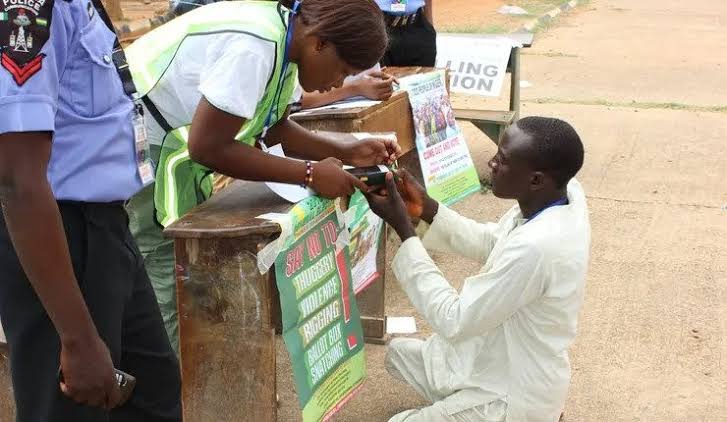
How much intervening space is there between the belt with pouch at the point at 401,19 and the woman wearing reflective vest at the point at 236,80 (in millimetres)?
2520

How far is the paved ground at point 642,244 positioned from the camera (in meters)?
3.37

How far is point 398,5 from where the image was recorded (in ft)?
16.0

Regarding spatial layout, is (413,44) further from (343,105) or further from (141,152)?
(141,152)

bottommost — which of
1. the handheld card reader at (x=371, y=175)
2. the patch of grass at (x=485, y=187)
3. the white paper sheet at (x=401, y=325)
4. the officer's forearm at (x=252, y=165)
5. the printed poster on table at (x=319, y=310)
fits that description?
the patch of grass at (x=485, y=187)

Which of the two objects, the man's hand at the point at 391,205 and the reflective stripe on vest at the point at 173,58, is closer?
the reflective stripe on vest at the point at 173,58

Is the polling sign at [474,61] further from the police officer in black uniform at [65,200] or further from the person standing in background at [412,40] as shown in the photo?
the police officer in black uniform at [65,200]

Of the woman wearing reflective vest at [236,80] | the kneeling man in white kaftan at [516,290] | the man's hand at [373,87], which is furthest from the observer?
the man's hand at [373,87]

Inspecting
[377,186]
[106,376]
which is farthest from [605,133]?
[106,376]

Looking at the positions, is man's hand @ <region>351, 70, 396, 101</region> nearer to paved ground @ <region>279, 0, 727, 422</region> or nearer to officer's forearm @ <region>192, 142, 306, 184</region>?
paved ground @ <region>279, 0, 727, 422</region>

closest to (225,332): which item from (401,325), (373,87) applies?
(401,325)

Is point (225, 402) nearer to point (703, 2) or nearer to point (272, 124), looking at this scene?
point (272, 124)

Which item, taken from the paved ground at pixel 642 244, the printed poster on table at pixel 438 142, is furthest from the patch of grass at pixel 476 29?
the printed poster on table at pixel 438 142

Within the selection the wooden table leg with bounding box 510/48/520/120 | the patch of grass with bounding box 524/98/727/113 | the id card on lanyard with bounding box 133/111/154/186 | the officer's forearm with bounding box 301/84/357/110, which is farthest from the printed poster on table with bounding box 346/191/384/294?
the patch of grass with bounding box 524/98/727/113

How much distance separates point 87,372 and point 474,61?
15.4 ft
